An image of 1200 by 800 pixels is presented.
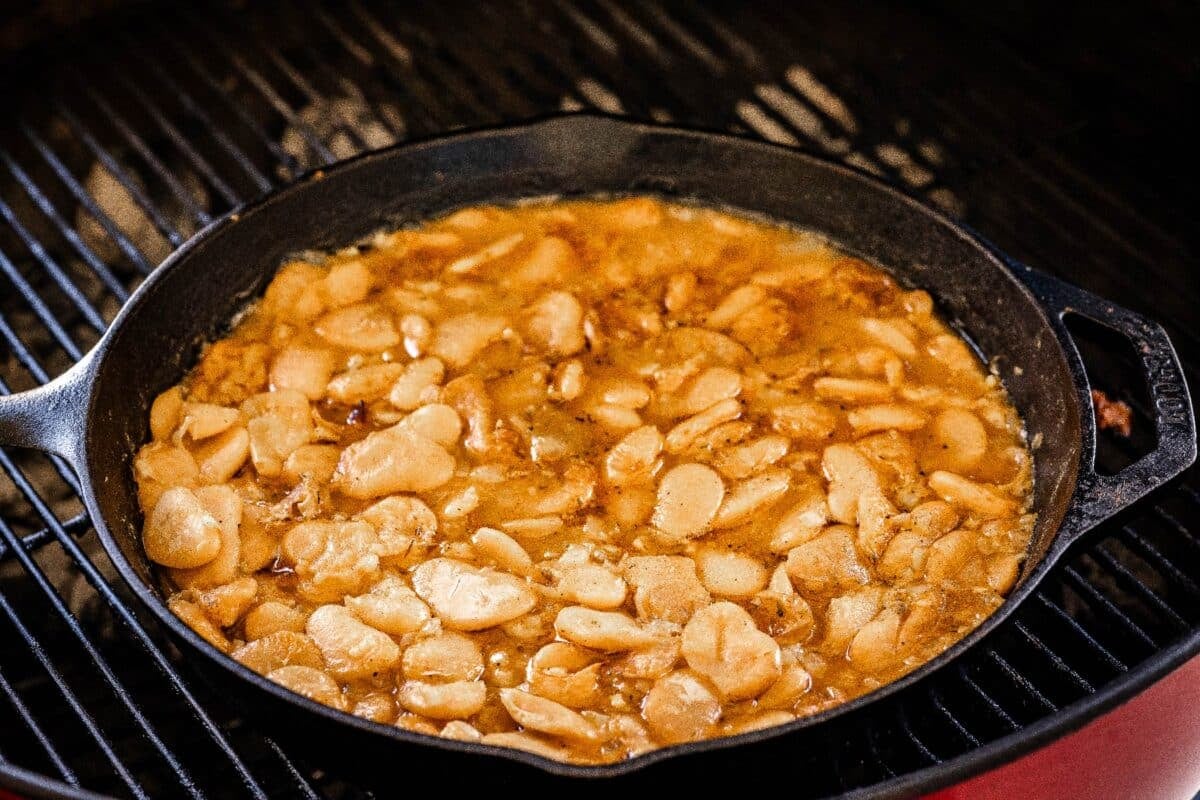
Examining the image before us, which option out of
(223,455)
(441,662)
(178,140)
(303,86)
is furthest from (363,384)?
Answer: (303,86)

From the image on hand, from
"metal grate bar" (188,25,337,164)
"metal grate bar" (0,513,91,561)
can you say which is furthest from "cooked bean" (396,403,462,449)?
"metal grate bar" (188,25,337,164)

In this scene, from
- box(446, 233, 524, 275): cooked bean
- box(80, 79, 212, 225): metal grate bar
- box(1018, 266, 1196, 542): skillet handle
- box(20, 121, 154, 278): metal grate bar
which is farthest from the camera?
box(80, 79, 212, 225): metal grate bar

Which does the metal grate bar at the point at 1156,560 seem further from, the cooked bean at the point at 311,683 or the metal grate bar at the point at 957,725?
the cooked bean at the point at 311,683

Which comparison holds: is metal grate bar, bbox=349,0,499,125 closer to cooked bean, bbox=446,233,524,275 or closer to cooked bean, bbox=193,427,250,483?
cooked bean, bbox=446,233,524,275

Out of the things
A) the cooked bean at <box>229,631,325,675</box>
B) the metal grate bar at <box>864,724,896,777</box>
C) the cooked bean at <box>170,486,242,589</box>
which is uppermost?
the cooked bean at <box>170,486,242,589</box>

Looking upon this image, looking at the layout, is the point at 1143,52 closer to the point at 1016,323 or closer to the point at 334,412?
the point at 1016,323

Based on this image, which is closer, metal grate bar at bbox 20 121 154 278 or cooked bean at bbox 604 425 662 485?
cooked bean at bbox 604 425 662 485

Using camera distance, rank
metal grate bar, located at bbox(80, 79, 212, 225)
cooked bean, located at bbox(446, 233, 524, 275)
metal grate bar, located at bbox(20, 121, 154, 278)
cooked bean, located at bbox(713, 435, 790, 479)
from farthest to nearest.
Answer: metal grate bar, located at bbox(80, 79, 212, 225)
metal grate bar, located at bbox(20, 121, 154, 278)
cooked bean, located at bbox(446, 233, 524, 275)
cooked bean, located at bbox(713, 435, 790, 479)

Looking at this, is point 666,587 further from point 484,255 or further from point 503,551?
point 484,255
